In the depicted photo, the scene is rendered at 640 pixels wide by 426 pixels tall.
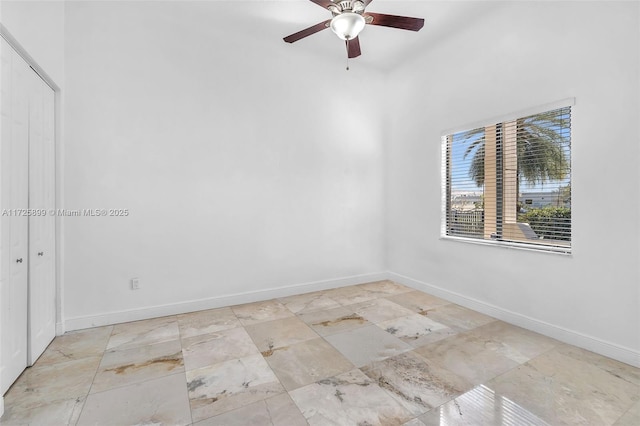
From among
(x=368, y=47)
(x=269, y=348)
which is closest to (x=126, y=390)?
(x=269, y=348)

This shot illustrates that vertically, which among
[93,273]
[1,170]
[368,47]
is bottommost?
[93,273]

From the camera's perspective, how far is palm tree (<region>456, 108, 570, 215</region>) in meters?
2.74

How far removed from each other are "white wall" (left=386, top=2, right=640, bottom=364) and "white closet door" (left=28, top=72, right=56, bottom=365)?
12.8 feet

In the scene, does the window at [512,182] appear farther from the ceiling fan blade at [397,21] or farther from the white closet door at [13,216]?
the white closet door at [13,216]

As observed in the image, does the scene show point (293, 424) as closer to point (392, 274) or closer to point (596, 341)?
point (596, 341)

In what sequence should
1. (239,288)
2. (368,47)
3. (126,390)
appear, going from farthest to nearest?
(368,47) < (239,288) < (126,390)

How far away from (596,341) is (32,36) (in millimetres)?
5137

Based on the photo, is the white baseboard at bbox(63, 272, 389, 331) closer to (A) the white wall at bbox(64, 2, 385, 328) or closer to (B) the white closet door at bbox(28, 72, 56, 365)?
(A) the white wall at bbox(64, 2, 385, 328)

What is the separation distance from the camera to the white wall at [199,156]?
9.81 ft

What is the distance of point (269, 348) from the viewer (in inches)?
102

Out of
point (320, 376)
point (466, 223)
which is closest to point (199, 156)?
point (320, 376)

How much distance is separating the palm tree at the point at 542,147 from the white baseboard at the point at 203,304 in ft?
8.30

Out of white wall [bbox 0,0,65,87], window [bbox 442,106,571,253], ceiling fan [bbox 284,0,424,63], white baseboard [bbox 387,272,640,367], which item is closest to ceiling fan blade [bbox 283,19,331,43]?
ceiling fan [bbox 284,0,424,63]

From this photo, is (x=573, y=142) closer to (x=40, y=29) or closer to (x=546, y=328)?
(x=546, y=328)
